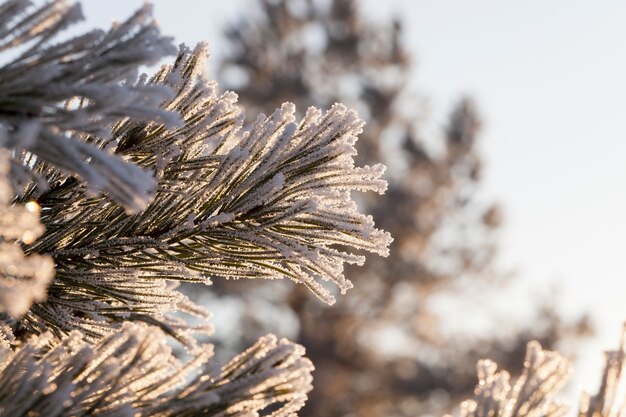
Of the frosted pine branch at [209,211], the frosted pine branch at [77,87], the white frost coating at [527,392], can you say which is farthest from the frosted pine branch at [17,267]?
the white frost coating at [527,392]

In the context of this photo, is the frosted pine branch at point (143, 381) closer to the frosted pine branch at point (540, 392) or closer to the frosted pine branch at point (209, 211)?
the frosted pine branch at point (209, 211)

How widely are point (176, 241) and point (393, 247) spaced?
37.5ft

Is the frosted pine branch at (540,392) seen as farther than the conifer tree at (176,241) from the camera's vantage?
Yes

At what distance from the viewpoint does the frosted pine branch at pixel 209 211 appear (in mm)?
1227

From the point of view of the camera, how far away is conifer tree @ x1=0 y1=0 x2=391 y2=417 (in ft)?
3.19

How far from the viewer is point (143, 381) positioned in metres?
0.99

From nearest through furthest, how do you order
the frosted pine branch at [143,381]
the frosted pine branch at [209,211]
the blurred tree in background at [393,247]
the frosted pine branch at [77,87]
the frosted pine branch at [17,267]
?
1. the frosted pine branch at [17,267]
2. the frosted pine branch at [77,87]
3. the frosted pine branch at [143,381]
4. the frosted pine branch at [209,211]
5. the blurred tree in background at [393,247]

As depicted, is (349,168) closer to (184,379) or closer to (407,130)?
(184,379)

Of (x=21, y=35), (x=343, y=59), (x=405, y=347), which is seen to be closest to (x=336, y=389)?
(x=405, y=347)

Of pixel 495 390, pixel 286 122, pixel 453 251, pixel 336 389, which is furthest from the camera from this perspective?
pixel 453 251

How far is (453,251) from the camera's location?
43.2 ft

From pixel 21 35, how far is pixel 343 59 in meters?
12.8

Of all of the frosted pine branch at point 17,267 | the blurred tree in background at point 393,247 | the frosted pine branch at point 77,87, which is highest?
the blurred tree in background at point 393,247

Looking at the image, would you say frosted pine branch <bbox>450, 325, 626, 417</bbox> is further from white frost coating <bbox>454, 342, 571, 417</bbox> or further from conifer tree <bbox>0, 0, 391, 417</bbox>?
conifer tree <bbox>0, 0, 391, 417</bbox>
